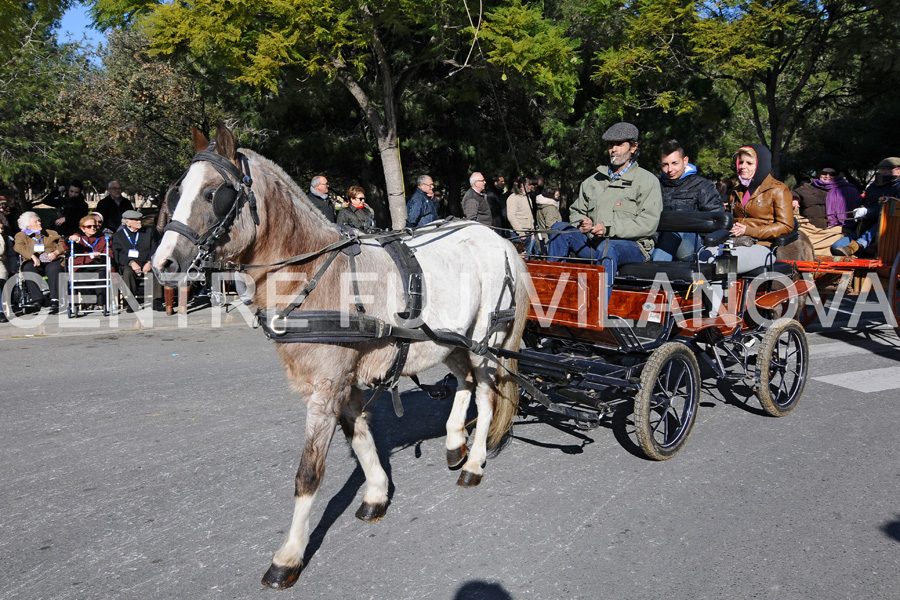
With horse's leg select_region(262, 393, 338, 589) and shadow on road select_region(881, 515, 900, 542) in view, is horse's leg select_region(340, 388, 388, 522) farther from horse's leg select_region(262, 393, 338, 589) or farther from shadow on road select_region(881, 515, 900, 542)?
shadow on road select_region(881, 515, 900, 542)

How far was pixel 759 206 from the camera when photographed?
21.7ft

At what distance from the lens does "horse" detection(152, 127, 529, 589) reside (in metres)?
3.17

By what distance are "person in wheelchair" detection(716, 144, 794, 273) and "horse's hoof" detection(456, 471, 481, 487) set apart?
127 inches

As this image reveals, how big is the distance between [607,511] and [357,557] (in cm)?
146

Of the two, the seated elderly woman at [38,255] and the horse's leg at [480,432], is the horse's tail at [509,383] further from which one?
the seated elderly woman at [38,255]

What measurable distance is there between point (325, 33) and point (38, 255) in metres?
5.90

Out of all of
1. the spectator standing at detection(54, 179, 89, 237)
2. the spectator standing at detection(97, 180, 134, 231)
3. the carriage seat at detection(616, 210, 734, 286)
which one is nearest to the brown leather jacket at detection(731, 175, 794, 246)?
the carriage seat at detection(616, 210, 734, 286)

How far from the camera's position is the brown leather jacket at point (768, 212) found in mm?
6402

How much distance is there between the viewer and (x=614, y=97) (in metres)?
15.5

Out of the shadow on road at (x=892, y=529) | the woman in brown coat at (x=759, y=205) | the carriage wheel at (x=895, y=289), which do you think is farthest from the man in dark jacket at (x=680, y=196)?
the carriage wheel at (x=895, y=289)

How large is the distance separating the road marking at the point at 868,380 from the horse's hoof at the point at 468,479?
4.17m

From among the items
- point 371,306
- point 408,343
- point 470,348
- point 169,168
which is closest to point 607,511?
point 470,348

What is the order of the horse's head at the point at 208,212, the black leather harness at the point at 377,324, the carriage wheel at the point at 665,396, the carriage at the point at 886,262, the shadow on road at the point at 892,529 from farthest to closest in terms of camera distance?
the carriage at the point at 886,262 < the carriage wheel at the point at 665,396 < the shadow on road at the point at 892,529 < the black leather harness at the point at 377,324 < the horse's head at the point at 208,212

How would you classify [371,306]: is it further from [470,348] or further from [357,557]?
[357,557]
